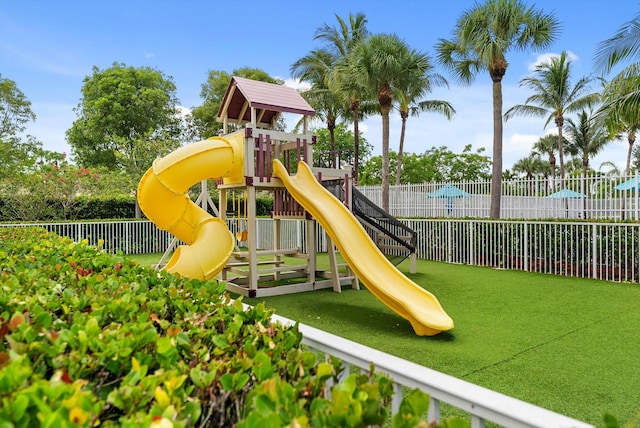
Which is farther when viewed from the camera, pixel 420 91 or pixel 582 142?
pixel 582 142

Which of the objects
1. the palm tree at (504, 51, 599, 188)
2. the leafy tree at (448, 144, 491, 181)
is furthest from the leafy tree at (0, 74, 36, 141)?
the leafy tree at (448, 144, 491, 181)

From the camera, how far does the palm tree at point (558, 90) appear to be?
27.2 m

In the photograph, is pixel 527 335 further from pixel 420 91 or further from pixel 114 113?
pixel 114 113

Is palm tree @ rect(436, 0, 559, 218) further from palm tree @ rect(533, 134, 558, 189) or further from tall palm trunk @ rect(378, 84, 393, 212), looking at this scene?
palm tree @ rect(533, 134, 558, 189)

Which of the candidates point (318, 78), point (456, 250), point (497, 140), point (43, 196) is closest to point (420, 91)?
point (318, 78)

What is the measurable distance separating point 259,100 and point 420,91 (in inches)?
561

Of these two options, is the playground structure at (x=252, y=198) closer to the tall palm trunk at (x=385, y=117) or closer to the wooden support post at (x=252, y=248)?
the wooden support post at (x=252, y=248)

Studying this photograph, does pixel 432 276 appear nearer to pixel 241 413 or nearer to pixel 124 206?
pixel 241 413

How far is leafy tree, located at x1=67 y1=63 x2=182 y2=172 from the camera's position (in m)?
29.9

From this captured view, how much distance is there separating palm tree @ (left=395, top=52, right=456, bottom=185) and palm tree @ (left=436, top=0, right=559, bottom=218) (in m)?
2.14

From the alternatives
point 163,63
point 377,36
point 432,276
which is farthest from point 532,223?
point 163,63

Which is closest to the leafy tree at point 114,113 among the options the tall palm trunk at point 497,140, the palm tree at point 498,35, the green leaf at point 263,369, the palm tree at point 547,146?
the palm tree at point 498,35

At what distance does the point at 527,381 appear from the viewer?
355 centimetres

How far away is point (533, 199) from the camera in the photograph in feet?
53.8
